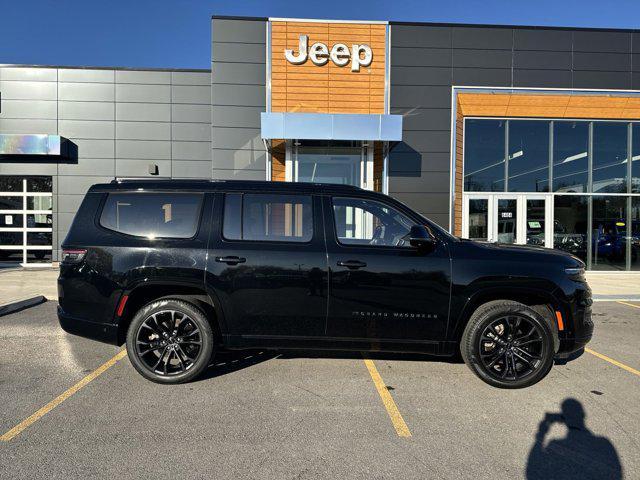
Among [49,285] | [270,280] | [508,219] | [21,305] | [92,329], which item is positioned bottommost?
[21,305]

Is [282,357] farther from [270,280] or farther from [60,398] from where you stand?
[60,398]

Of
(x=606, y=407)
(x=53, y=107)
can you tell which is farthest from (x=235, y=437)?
(x=53, y=107)

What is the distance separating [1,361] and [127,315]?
1.96 meters

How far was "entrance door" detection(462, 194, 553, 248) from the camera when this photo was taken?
492 inches

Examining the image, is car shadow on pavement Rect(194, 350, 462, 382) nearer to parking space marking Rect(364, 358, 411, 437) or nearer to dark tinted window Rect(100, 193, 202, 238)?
parking space marking Rect(364, 358, 411, 437)

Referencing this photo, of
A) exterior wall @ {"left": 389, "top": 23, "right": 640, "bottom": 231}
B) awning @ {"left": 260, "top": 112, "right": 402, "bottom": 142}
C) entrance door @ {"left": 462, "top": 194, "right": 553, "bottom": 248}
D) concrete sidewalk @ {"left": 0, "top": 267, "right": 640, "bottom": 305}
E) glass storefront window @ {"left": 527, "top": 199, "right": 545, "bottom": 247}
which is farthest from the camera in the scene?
glass storefront window @ {"left": 527, "top": 199, "right": 545, "bottom": 247}

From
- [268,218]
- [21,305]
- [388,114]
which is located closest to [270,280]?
[268,218]

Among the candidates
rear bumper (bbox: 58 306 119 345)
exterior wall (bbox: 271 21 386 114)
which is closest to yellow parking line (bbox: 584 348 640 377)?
rear bumper (bbox: 58 306 119 345)

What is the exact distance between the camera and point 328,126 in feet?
33.7

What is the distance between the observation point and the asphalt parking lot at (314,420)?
2.72 meters

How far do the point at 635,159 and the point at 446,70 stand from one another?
23.1ft

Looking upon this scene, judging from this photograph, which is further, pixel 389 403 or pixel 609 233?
pixel 609 233

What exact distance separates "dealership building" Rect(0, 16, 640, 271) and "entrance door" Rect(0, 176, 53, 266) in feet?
0.16

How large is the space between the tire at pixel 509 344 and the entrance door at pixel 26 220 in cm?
1408
